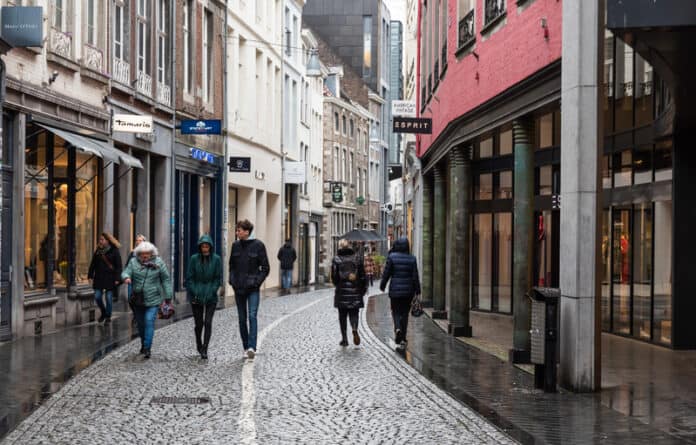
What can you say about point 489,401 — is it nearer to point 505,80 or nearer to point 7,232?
point 505,80

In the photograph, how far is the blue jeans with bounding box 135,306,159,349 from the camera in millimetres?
16016

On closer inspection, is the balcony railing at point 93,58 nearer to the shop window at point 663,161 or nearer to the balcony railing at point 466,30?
the balcony railing at point 466,30

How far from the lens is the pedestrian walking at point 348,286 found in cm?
1842

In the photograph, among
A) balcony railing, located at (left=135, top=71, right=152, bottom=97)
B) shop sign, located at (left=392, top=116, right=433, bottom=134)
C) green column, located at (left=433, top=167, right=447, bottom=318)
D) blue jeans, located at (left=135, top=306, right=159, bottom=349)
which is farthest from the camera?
balcony railing, located at (left=135, top=71, right=152, bottom=97)

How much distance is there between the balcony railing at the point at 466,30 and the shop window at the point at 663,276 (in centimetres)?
411

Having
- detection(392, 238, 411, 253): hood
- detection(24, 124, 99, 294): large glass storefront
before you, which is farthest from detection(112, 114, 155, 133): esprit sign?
detection(392, 238, 411, 253): hood

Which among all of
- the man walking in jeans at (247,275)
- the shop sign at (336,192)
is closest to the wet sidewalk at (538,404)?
the man walking in jeans at (247,275)

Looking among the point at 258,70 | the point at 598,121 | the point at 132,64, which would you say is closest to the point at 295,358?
the point at 598,121

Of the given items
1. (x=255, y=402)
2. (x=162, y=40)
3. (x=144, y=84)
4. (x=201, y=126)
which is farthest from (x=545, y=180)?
(x=255, y=402)

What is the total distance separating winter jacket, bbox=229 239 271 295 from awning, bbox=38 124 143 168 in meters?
5.27

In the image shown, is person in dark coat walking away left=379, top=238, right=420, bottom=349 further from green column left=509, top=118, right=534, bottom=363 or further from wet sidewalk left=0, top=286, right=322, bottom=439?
wet sidewalk left=0, top=286, right=322, bottom=439

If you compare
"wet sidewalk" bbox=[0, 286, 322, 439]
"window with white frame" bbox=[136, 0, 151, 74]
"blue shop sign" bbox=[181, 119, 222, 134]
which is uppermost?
"window with white frame" bbox=[136, 0, 151, 74]

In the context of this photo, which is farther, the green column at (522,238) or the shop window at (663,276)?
the shop window at (663,276)

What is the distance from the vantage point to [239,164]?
3828 cm
